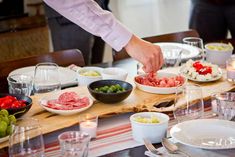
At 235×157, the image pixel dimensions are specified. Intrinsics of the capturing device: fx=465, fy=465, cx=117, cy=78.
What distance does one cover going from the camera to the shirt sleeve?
1.69 metres

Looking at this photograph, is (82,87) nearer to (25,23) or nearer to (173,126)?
(173,126)

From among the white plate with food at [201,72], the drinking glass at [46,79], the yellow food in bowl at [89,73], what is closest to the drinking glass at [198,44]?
the white plate with food at [201,72]

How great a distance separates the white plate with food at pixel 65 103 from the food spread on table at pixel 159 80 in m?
0.26

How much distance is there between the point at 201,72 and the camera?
189cm

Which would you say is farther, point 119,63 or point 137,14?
point 137,14

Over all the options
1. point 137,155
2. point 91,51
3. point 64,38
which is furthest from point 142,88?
point 91,51

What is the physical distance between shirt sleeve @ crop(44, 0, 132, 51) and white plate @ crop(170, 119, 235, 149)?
16.4 inches

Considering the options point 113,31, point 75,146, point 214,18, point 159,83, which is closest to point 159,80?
point 159,83

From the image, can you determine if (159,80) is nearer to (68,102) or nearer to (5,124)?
(68,102)

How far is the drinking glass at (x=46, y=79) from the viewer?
1.79 metres

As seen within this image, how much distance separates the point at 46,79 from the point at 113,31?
1.11 feet

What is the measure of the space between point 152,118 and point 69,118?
0.90ft

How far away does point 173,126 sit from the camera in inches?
58.3

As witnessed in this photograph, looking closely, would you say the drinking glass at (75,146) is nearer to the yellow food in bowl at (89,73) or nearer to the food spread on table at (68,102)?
the food spread on table at (68,102)
